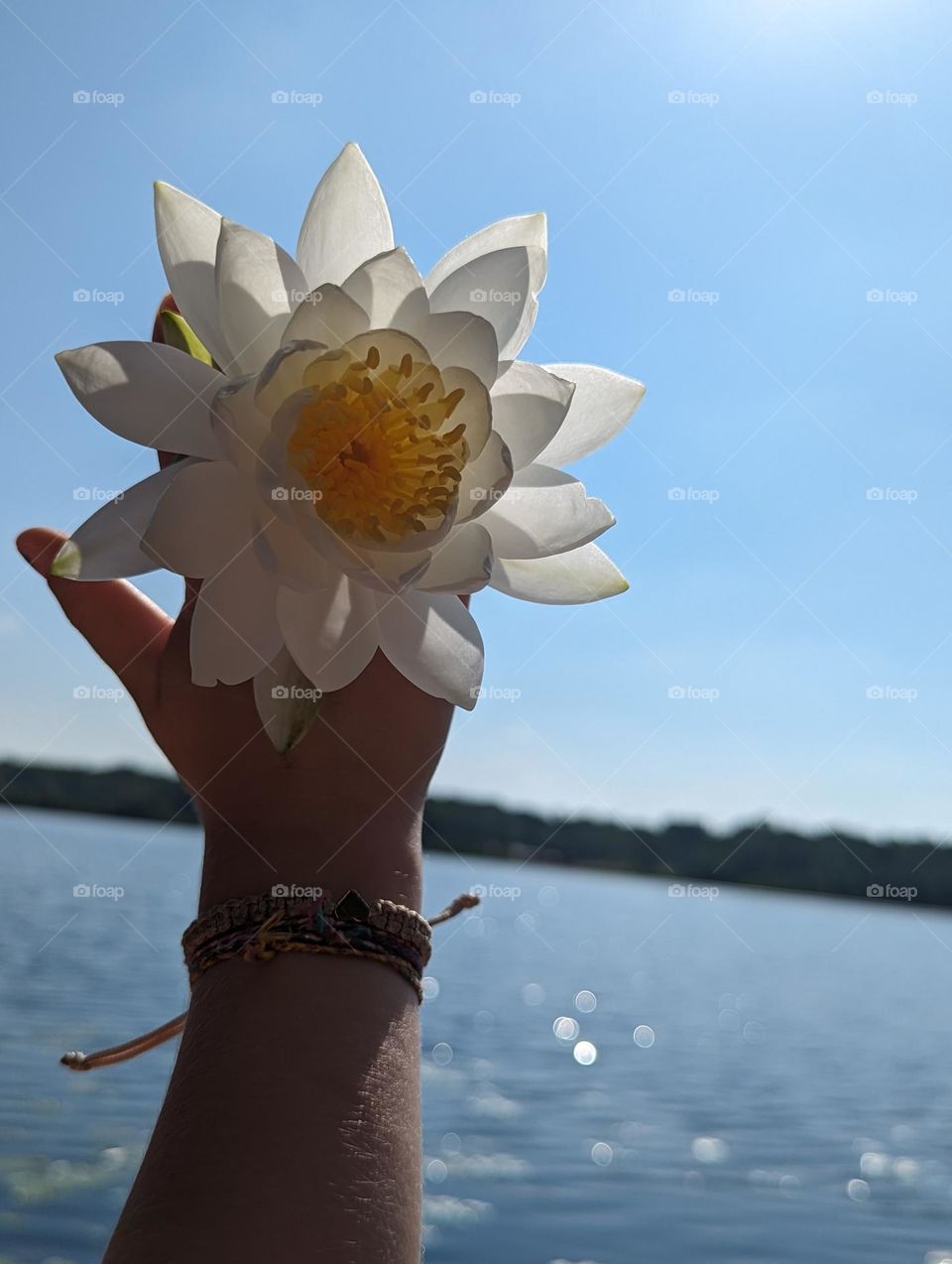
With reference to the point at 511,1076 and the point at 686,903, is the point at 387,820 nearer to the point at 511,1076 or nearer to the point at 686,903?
the point at 511,1076

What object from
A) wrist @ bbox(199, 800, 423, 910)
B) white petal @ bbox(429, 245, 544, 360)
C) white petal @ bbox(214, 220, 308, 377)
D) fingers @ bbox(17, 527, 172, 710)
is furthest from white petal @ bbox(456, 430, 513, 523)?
fingers @ bbox(17, 527, 172, 710)

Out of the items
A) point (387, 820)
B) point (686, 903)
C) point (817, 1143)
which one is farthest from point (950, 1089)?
point (686, 903)

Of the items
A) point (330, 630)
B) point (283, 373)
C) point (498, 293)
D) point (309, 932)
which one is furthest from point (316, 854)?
point (498, 293)

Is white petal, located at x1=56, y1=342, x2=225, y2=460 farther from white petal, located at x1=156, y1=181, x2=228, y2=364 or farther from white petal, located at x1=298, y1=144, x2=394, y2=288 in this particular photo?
white petal, located at x1=298, y1=144, x2=394, y2=288

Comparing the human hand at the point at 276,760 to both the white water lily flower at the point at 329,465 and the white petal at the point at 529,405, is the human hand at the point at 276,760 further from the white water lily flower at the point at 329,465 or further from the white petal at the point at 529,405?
the white petal at the point at 529,405

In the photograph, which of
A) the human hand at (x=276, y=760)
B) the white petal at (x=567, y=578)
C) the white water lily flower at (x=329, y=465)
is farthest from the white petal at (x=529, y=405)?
the human hand at (x=276, y=760)

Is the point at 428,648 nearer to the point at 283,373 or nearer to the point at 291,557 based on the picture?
the point at 291,557
